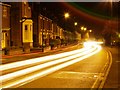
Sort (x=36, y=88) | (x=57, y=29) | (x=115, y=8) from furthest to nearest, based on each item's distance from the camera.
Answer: (x=57, y=29), (x=115, y=8), (x=36, y=88)

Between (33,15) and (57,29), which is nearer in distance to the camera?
(33,15)

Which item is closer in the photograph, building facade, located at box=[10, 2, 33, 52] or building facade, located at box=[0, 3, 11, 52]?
building facade, located at box=[0, 3, 11, 52]

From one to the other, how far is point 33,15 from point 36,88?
50127 mm

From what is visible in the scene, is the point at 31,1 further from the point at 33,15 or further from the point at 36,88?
the point at 36,88

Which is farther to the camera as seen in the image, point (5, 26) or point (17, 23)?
point (17, 23)

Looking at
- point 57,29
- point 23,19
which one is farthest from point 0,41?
point 57,29

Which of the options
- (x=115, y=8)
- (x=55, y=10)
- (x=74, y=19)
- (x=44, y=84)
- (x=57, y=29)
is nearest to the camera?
(x=44, y=84)

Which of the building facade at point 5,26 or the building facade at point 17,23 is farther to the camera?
the building facade at point 17,23

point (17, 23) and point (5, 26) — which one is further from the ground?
point (17, 23)

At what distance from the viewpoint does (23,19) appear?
51.2 metres

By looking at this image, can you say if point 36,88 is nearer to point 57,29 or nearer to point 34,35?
point 34,35

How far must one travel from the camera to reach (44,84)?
528 inches

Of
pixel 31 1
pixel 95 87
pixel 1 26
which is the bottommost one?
pixel 95 87

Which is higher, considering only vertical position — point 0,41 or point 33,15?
point 33,15
